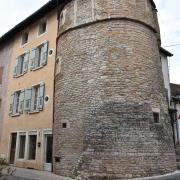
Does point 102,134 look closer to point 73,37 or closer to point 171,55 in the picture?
point 73,37

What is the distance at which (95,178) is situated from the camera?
8.73 metres

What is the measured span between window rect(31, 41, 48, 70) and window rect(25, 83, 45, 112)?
1.33 meters

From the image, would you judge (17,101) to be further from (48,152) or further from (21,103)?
(48,152)

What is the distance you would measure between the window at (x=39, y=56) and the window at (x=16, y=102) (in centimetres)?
194

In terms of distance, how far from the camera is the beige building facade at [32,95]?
12.7 metres

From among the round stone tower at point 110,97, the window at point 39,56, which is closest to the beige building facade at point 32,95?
the window at point 39,56

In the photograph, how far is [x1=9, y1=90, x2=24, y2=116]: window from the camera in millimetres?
14985

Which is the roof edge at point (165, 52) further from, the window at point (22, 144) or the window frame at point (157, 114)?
the window at point (22, 144)

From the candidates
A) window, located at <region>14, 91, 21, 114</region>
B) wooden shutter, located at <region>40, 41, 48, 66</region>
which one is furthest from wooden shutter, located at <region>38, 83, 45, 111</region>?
window, located at <region>14, 91, 21, 114</region>

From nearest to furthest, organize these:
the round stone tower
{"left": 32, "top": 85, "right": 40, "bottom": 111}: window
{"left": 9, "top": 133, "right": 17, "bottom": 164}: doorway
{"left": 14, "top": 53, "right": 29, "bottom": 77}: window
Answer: the round stone tower
{"left": 32, "top": 85, "right": 40, "bottom": 111}: window
{"left": 9, "top": 133, "right": 17, "bottom": 164}: doorway
{"left": 14, "top": 53, "right": 29, "bottom": 77}: window

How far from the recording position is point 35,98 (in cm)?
1435

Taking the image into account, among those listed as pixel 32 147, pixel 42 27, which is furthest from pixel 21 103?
pixel 42 27

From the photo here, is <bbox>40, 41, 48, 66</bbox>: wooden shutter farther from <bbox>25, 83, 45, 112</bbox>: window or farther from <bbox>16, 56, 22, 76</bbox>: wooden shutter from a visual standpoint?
<bbox>16, 56, 22, 76</bbox>: wooden shutter

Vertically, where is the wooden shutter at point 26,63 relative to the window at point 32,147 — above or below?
above
